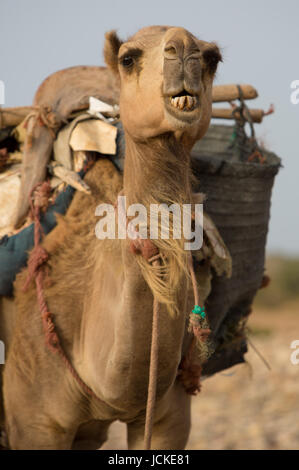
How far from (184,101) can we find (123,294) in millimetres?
712

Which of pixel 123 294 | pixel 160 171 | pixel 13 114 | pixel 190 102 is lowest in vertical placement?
pixel 123 294

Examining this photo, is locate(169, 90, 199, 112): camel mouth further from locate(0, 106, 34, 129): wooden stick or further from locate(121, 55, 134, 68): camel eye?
locate(0, 106, 34, 129): wooden stick

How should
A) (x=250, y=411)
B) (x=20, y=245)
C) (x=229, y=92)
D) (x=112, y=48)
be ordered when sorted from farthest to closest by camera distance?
1. (x=250, y=411)
2. (x=229, y=92)
3. (x=20, y=245)
4. (x=112, y=48)

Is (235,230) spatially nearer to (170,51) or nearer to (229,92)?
(229,92)

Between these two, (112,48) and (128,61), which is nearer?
(128,61)

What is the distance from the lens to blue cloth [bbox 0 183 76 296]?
298cm

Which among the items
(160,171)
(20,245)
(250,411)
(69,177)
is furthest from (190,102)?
(250,411)

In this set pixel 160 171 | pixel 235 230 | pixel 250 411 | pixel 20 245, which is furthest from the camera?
pixel 250 411

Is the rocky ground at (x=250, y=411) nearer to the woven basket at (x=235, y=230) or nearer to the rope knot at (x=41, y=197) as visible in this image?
the woven basket at (x=235, y=230)

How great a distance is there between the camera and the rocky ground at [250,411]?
232 inches

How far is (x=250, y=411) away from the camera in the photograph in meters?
7.02

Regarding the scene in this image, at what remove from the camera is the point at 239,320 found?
3652mm
